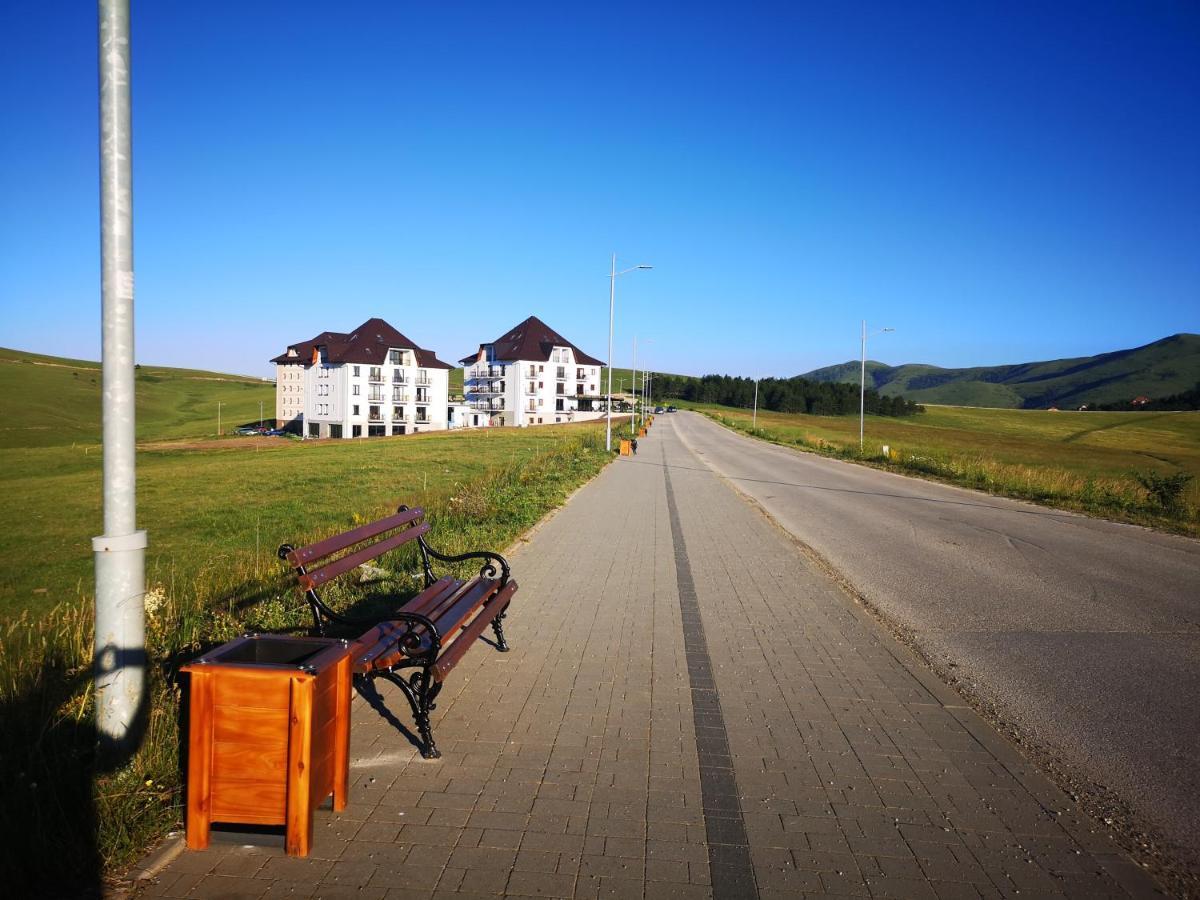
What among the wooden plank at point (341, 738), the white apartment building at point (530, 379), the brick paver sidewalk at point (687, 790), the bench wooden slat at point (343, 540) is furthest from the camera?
the white apartment building at point (530, 379)

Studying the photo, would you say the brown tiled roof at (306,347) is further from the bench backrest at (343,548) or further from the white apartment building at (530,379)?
the bench backrest at (343,548)

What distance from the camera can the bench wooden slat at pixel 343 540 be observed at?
4.48m

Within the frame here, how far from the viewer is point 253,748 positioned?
9.96ft

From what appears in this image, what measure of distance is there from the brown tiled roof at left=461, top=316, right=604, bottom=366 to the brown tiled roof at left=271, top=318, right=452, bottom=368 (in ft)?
28.9

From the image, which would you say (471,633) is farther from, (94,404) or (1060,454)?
(94,404)

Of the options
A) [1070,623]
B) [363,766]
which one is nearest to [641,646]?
[363,766]

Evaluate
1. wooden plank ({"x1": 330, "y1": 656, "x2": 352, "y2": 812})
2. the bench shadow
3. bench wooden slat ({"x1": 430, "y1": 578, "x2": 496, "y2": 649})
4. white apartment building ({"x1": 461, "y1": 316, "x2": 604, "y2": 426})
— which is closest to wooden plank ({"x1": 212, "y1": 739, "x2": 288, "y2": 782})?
wooden plank ({"x1": 330, "y1": 656, "x2": 352, "y2": 812})

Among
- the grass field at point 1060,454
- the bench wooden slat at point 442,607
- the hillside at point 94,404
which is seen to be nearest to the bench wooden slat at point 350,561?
the bench wooden slat at point 442,607

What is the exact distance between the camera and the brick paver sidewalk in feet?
9.56

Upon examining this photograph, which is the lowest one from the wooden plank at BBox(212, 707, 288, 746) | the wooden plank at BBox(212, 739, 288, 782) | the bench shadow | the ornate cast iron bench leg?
the bench shadow

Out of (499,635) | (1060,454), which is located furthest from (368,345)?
(499,635)

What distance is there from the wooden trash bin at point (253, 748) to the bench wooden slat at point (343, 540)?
4.57ft

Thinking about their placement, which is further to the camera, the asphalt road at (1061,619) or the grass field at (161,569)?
the asphalt road at (1061,619)

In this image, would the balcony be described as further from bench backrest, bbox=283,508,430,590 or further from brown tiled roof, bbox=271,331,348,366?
bench backrest, bbox=283,508,430,590
